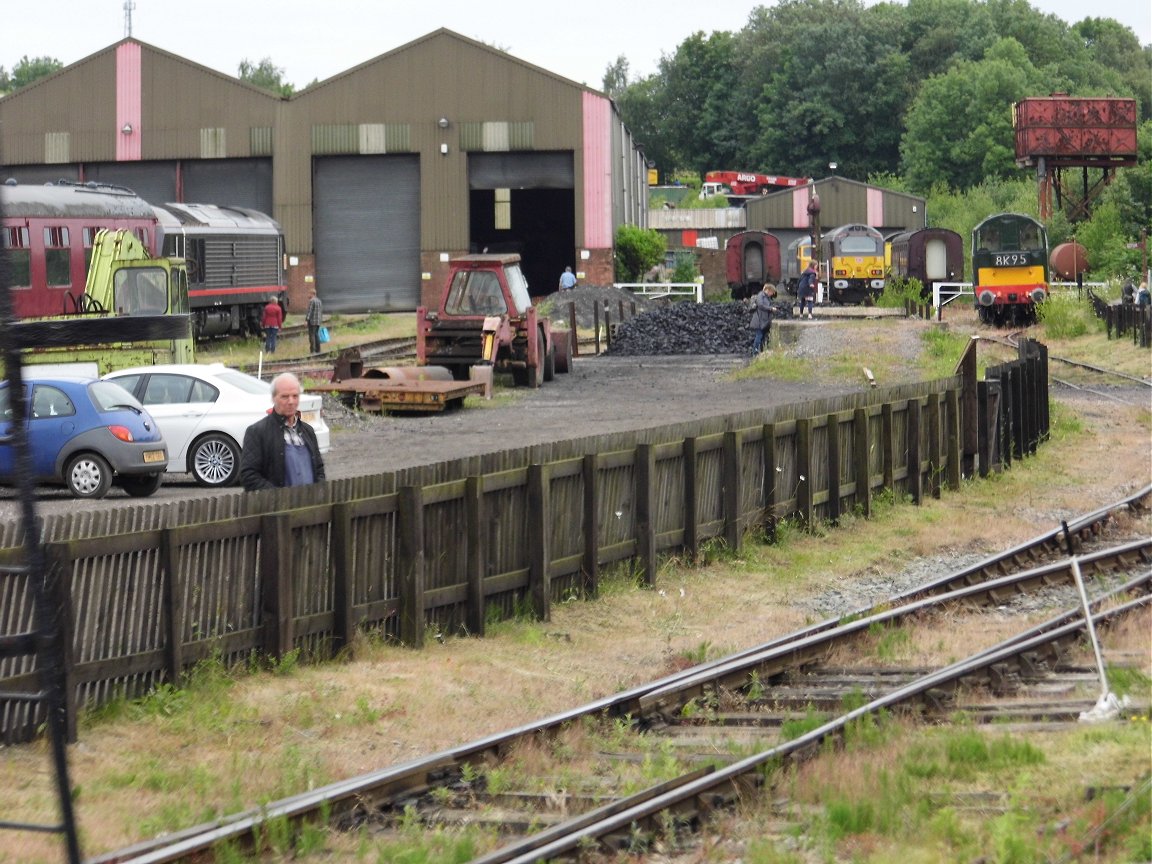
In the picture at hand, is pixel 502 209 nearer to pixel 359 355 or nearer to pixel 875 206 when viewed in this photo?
pixel 875 206

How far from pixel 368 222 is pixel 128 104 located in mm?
9200

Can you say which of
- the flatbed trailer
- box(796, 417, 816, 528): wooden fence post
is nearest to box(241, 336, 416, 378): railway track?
the flatbed trailer

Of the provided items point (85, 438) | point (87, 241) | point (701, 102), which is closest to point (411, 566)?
point (85, 438)

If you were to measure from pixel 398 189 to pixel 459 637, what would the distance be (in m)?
47.5

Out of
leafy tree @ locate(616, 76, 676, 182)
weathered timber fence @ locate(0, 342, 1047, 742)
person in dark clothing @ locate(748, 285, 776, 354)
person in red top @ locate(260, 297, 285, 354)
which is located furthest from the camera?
leafy tree @ locate(616, 76, 676, 182)

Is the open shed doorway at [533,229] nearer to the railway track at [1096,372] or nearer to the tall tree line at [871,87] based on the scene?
the railway track at [1096,372]

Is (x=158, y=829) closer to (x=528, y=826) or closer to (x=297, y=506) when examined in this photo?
(x=528, y=826)

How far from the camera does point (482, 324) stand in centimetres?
3284

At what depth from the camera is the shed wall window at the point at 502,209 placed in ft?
221

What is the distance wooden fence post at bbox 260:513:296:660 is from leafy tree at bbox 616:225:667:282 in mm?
53060

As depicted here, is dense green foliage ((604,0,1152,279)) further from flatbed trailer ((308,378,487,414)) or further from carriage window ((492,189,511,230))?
flatbed trailer ((308,378,487,414))

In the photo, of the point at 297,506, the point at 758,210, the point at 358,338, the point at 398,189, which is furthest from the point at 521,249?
the point at 297,506

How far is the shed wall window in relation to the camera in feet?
221

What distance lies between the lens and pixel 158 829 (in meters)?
7.18
